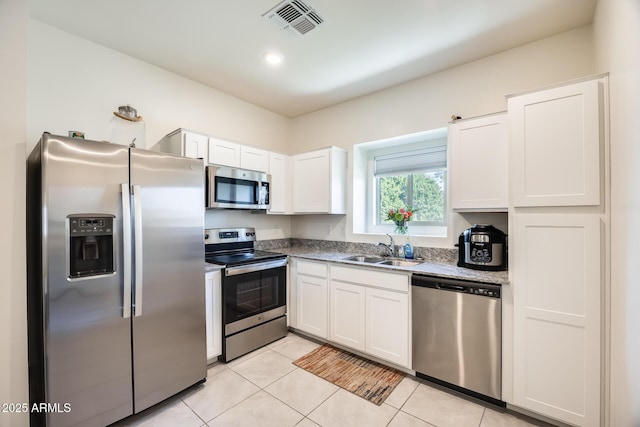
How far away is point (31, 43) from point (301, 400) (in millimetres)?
3322

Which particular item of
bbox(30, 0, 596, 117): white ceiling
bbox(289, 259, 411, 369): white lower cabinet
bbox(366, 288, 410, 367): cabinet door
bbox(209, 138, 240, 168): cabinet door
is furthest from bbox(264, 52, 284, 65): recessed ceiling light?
bbox(366, 288, 410, 367): cabinet door

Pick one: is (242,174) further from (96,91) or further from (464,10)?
(464,10)

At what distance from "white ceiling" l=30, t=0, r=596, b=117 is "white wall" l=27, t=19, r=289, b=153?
0.11 metres

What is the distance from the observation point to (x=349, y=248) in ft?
11.3

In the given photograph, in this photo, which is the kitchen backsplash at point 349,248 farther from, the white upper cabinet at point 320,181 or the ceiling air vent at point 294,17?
the ceiling air vent at point 294,17

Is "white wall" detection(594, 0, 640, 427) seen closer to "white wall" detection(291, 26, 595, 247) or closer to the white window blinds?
"white wall" detection(291, 26, 595, 247)

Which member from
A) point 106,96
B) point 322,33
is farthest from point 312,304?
point 106,96

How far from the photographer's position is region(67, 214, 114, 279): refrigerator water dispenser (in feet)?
5.23

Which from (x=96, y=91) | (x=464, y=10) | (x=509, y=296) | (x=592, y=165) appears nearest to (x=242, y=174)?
(x=96, y=91)

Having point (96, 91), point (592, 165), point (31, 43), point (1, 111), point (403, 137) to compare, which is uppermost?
point (31, 43)

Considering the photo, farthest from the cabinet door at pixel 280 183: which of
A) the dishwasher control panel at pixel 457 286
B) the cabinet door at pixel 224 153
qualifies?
the dishwasher control panel at pixel 457 286

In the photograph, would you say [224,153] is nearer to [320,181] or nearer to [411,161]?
[320,181]

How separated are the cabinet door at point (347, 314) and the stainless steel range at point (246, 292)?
62 centimetres

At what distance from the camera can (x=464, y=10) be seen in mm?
1956
